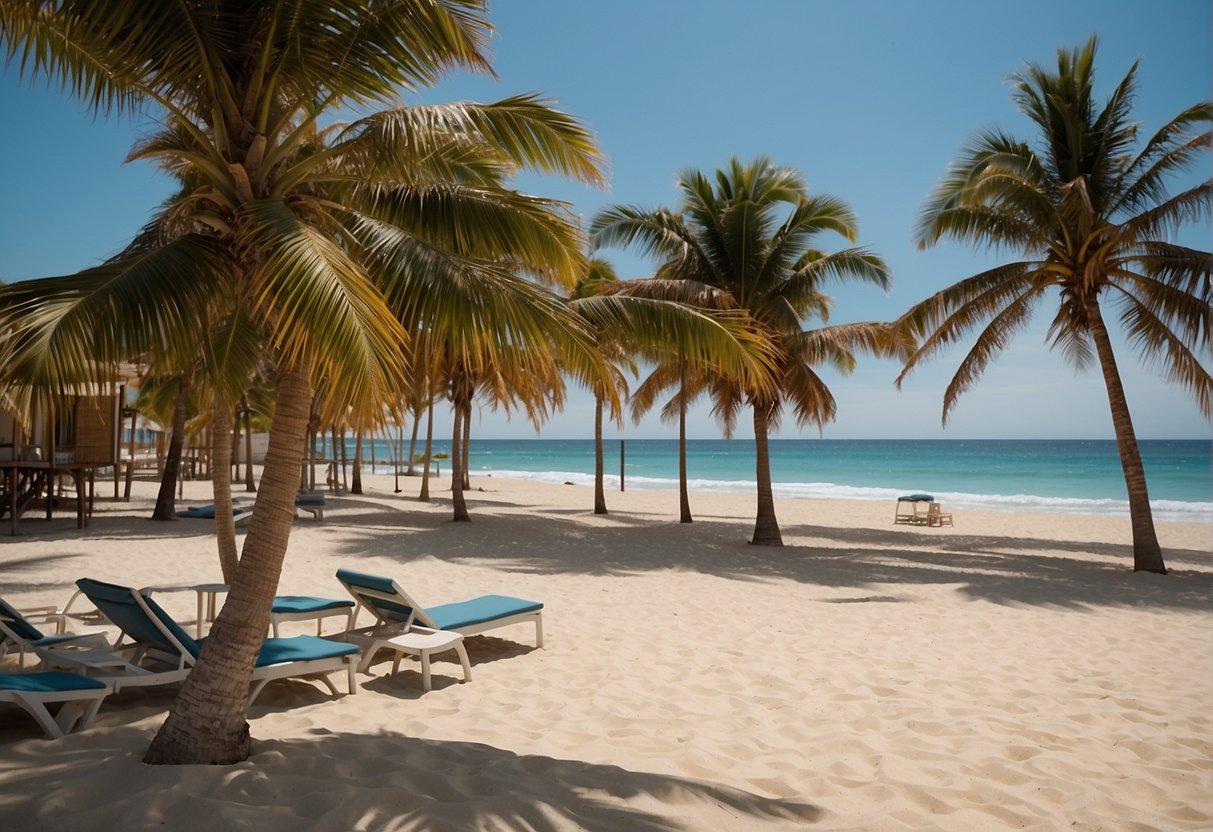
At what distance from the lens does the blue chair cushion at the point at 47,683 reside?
12.0 feet

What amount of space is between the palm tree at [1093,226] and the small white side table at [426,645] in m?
9.73

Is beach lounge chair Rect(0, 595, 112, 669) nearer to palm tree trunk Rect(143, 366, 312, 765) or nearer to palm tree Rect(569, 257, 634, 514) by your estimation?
palm tree trunk Rect(143, 366, 312, 765)

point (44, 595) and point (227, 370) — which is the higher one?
point (227, 370)

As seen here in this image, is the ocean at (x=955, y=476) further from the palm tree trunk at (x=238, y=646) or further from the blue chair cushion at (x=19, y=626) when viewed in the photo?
the palm tree trunk at (x=238, y=646)

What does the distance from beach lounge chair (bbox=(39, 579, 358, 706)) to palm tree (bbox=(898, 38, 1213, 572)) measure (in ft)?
34.5

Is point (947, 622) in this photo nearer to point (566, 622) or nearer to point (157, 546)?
point (566, 622)

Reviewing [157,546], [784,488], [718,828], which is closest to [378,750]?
[718,828]

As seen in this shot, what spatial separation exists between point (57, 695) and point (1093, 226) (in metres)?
12.8

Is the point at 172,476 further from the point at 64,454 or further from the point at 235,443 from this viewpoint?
the point at 235,443

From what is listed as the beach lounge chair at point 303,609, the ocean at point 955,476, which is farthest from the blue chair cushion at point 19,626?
the ocean at point 955,476

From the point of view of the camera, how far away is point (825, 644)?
20.3ft

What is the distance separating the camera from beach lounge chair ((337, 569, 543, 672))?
5355 millimetres

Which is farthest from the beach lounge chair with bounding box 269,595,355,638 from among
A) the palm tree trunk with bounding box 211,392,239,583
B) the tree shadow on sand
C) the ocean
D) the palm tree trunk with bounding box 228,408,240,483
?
the palm tree trunk with bounding box 228,408,240,483

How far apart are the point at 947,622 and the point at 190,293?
6.73m
